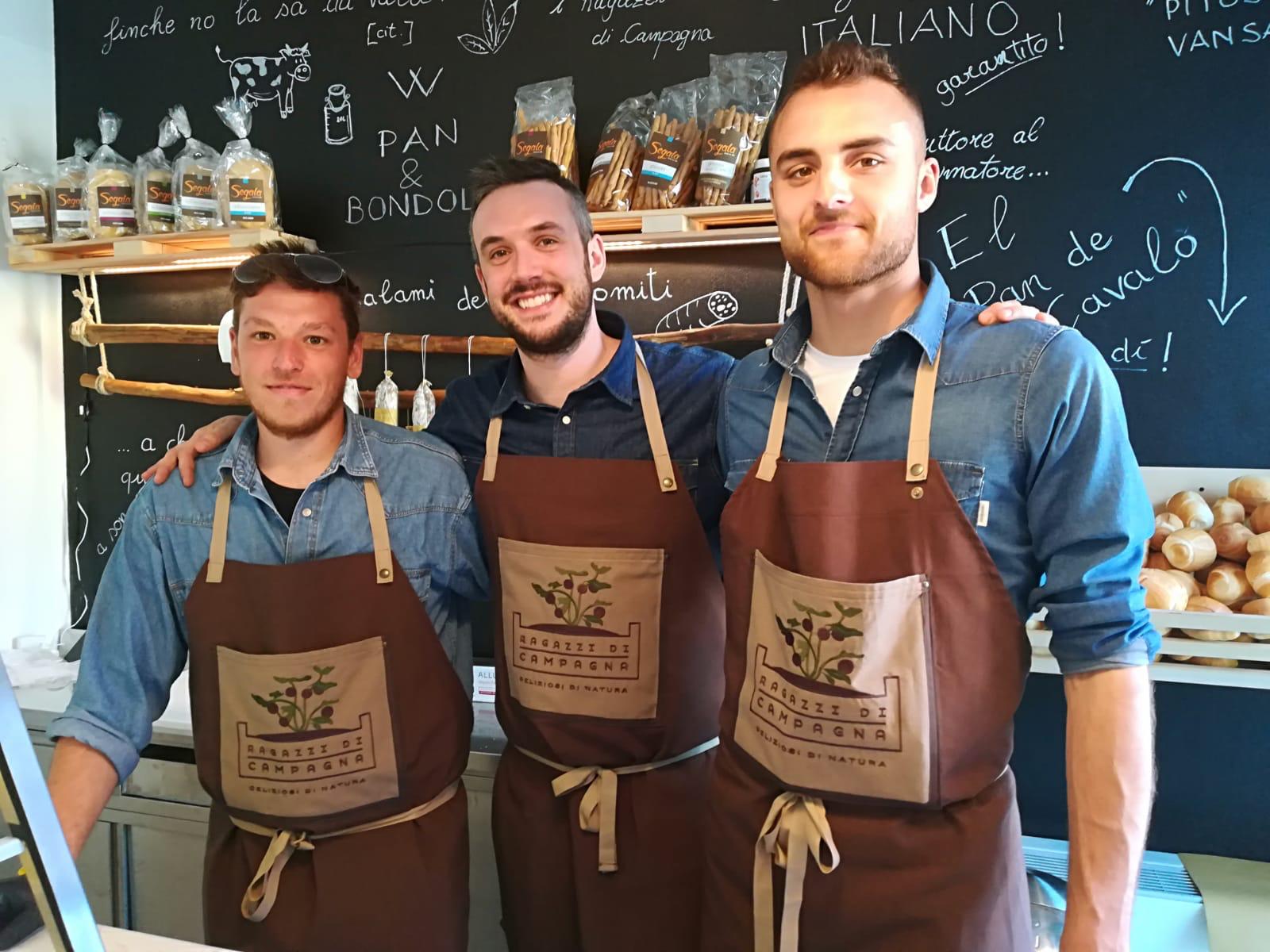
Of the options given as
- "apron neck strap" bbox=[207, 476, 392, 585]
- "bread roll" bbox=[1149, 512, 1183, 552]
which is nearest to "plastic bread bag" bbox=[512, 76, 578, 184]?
"apron neck strap" bbox=[207, 476, 392, 585]

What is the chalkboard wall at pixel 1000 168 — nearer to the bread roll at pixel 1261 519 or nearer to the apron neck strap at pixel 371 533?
the bread roll at pixel 1261 519

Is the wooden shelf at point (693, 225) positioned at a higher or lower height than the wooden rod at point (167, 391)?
higher

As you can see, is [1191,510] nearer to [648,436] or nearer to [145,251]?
[648,436]

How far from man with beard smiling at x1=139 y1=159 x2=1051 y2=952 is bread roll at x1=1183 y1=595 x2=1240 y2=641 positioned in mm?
813

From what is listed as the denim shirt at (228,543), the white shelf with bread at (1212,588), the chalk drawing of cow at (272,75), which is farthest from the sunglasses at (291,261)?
the white shelf with bread at (1212,588)

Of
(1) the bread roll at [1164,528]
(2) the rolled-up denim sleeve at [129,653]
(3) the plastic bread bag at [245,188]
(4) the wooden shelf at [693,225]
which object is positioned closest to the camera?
(2) the rolled-up denim sleeve at [129,653]

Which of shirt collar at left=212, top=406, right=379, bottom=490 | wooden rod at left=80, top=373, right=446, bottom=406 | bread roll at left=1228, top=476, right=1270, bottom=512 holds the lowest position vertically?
bread roll at left=1228, top=476, right=1270, bottom=512

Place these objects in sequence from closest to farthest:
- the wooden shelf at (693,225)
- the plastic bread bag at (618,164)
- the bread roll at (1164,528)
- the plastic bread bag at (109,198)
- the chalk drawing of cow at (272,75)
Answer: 1. the bread roll at (1164,528)
2. the wooden shelf at (693,225)
3. the plastic bread bag at (618,164)
4. the plastic bread bag at (109,198)
5. the chalk drawing of cow at (272,75)

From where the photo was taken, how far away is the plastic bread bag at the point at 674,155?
1949 millimetres

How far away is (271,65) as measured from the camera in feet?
8.36

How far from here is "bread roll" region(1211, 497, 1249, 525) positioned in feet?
5.51

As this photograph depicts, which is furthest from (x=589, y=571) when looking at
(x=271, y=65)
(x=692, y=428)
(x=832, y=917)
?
(x=271, y=65)

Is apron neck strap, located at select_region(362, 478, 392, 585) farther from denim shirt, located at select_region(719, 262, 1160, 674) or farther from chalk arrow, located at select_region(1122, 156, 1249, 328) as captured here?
chalk arrow, located at select_region(1122, 156, 1249, 328)

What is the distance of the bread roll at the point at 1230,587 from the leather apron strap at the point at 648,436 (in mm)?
973
